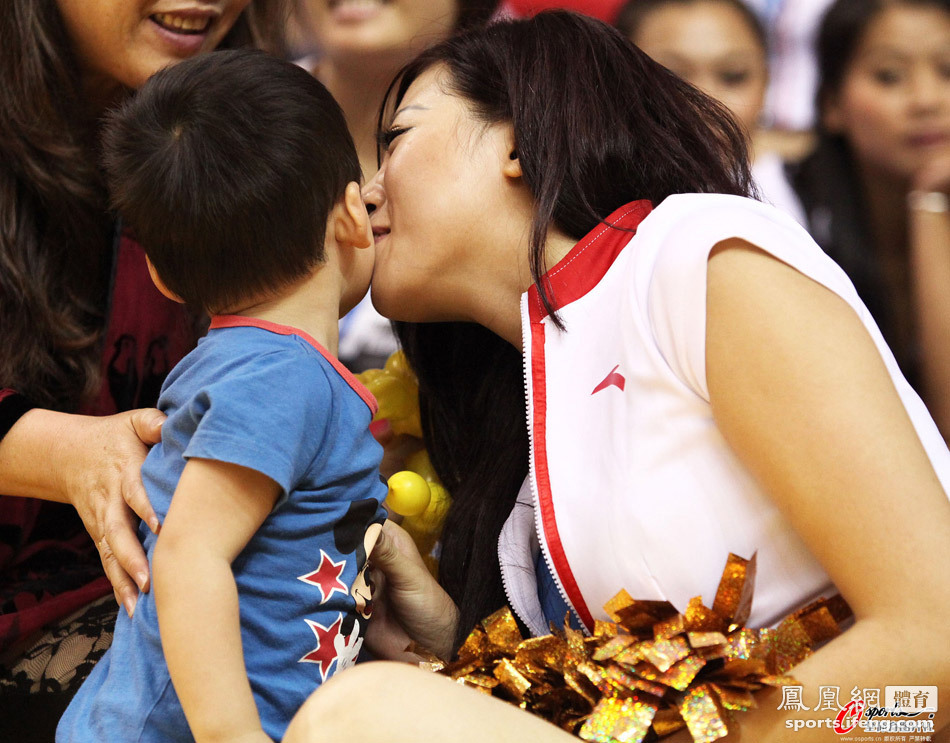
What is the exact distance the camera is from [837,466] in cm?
97

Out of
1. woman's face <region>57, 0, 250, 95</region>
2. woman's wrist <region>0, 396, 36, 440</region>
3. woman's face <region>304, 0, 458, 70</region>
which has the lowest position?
woman's wrist <region>0, 396, 36, 440</region>

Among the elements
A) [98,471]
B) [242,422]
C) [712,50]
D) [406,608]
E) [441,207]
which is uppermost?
[712,50]

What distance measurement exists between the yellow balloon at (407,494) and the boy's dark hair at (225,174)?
40cm

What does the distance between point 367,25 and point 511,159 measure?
59.8 inches

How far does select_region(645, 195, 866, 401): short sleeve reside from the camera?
3.41 ft

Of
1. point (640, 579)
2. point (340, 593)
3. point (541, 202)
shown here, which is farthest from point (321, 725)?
point (541, 202)

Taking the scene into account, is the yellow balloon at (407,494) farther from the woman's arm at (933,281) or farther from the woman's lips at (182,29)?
the woman's arm at (933,281)

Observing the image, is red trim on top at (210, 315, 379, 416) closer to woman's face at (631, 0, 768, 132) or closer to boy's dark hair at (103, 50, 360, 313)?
boy's dark hair at (103, 50, 360, 313)

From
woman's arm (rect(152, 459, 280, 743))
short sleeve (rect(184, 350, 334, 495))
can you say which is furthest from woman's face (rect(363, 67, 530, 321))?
woman's arm (rect(152, 459, 280, 743))

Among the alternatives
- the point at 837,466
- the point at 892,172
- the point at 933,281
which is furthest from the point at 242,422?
the point at 892,172

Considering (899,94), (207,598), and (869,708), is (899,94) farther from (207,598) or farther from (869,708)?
(207,598)

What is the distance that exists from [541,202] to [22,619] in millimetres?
1018

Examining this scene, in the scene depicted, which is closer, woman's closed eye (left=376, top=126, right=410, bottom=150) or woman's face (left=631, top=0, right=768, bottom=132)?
woman's closed eye (left=376, top=126, right=410, bottom=150)

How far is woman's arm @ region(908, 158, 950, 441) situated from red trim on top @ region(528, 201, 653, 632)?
1.24m
